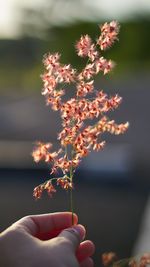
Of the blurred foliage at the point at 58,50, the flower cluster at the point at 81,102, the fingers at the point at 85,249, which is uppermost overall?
the blurred foliage at the point at 58,50

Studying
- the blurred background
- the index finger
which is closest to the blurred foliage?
the blurred background

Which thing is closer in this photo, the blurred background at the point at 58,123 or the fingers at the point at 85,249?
the fingers at the point at 85,249

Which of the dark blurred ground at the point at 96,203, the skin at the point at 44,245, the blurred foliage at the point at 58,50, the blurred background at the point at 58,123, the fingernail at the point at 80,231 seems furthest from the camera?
the blurred foliage at the point at 58,50

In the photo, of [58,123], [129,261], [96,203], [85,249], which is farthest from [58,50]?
[85,249]

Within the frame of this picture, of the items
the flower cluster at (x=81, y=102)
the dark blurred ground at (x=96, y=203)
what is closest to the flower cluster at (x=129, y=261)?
Result: the flower cluster at (x=81, y=102)

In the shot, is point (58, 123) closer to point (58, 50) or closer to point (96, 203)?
point (58, 50)

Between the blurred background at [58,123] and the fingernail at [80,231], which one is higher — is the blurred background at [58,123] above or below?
above

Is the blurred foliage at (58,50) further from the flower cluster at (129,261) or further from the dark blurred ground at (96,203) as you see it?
the flower cluster at (129,261)
